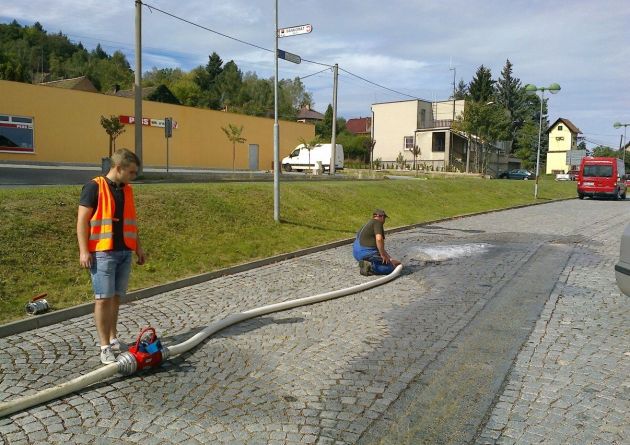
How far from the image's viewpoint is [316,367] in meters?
4.68

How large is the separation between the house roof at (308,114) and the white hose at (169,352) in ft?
281

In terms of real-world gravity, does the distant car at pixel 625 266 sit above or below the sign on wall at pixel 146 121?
below

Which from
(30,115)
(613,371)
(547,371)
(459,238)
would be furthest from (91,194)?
(30,115)

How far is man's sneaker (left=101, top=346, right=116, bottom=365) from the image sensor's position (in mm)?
4586

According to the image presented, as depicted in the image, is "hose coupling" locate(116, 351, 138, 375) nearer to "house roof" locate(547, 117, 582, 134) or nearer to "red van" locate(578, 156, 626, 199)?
"red van" locate(578, 156, 626, 199)

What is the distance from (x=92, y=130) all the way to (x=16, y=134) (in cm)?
468

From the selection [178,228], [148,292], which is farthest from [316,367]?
[178,228]

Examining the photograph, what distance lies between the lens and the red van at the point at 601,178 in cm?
3094

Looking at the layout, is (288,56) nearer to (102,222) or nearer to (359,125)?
(102,222)

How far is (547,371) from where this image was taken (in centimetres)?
A: 462

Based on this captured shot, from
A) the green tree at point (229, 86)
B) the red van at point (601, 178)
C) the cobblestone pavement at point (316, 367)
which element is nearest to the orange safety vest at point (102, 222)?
the cobblestone pavement at point (316, 367)

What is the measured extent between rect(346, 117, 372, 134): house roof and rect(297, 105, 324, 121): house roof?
5050 millimetres

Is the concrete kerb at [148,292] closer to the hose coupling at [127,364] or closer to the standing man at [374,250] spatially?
the hose coupling at [127,364]

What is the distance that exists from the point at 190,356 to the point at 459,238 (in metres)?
9.69
